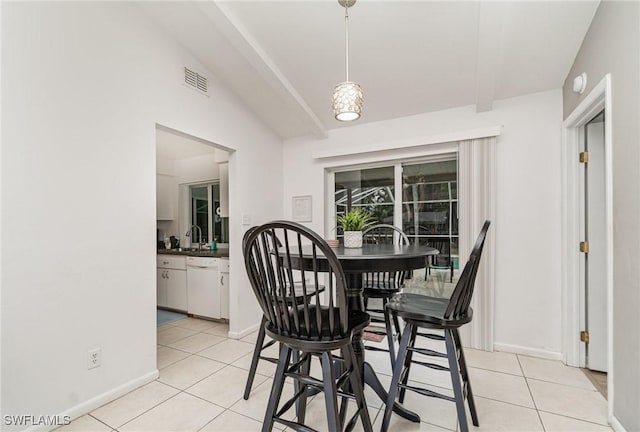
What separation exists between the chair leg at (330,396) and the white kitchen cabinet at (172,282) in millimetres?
3173

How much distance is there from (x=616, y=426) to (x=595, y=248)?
1257mm

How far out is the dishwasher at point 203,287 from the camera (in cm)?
371

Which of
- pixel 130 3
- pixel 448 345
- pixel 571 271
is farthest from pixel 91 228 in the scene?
pixel 571 271

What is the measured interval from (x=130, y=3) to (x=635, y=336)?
3732mm

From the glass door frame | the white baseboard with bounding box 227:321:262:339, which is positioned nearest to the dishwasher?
the white baseboard with bounding box 227:321:262:339

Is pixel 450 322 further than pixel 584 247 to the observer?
No

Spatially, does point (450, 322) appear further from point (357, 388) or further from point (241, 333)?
point (241, 333)

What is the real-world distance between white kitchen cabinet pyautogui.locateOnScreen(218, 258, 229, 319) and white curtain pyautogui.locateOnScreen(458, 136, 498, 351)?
8.45ft

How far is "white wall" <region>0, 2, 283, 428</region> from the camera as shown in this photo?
1644mm

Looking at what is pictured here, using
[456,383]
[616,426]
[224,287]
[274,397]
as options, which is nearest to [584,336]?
[616,426]

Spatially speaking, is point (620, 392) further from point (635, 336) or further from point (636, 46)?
point (636, 46)

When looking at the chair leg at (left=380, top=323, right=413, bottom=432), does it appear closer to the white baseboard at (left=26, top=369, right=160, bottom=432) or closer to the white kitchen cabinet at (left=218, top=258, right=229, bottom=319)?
the white baseboard at (left=26, top=369, right=160, bottom=432)

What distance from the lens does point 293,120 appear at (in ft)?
11.9

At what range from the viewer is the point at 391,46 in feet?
8.00
